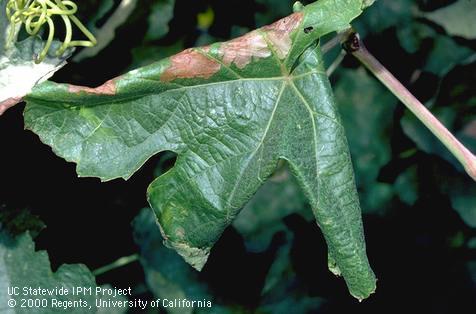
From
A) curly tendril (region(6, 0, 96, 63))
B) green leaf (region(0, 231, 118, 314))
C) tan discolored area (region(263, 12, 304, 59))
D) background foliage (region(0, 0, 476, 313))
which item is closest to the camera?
tan discolored area (region(263, 12, 304, 59))

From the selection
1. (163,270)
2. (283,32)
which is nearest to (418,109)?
(283,32)

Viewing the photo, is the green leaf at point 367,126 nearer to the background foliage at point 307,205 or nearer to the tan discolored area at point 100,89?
the background foliage at point 307,205

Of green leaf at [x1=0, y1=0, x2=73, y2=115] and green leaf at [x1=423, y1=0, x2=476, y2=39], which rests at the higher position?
green leaf at [x1=0, y1=0, x2=73, y2=115]

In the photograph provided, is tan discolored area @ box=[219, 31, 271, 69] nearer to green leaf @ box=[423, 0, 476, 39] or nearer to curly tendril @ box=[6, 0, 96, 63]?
curly tendril @ box=[6, 0, 96, 63]

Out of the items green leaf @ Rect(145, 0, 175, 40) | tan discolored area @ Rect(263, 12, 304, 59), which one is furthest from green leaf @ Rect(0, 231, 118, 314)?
tan discolored area @ Rect(263, 12, 304, 59)

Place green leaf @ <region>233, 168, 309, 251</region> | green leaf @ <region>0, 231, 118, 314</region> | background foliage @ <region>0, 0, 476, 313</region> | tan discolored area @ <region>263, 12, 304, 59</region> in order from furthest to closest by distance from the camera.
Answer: green leaf @ <region>233, 168, 309, 251</region> → background foliage @ <region>0, 0, 476, 313</region> → green leaf @ <region>0, 231, 118, 314</region> → tan discolored area @ <region>263, 12, 304, 59</region>

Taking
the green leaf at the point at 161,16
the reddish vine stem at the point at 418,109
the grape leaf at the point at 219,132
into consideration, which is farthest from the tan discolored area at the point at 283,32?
the green leaf at the point at 161,16
